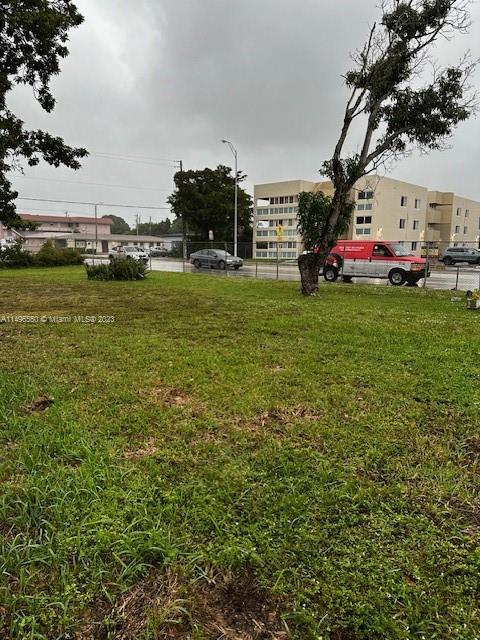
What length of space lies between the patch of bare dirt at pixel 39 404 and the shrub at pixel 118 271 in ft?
46.5

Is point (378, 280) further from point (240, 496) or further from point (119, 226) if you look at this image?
point (119, 226)

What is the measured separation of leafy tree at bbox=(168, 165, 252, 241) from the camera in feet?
174

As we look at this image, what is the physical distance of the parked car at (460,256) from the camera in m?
36.0

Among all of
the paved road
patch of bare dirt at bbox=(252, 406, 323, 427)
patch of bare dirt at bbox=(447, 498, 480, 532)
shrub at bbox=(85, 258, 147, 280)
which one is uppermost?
shrub at bbox=(85, 258, 147, 280)

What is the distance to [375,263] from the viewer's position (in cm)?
1978

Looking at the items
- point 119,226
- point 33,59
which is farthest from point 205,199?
point 119,226

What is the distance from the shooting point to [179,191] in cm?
5400

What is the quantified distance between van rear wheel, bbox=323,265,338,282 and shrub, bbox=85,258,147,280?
9.29m

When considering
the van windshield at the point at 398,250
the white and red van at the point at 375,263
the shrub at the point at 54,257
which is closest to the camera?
the white and red van at the point at 375,263

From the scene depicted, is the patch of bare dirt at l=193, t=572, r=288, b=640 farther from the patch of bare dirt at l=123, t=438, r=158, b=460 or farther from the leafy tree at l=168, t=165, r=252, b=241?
the leafy tree at l=168, t=165, r=252, b=241

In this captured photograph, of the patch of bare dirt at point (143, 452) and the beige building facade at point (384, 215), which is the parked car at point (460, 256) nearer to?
the beige building facade at point (384, 215)

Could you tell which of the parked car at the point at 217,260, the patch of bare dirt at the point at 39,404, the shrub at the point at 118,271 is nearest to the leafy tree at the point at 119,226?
the parked car at the point at 217,260

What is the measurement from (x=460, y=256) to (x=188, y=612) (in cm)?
4065

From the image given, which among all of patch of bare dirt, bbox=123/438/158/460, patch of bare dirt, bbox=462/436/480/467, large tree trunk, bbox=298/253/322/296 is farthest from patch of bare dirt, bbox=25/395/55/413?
large tree trunk, bbox=298/253/322/296
